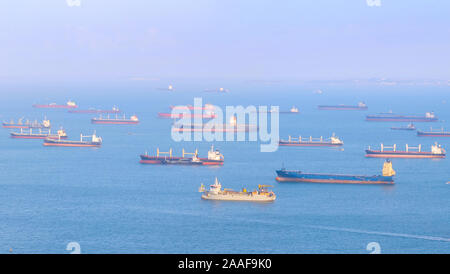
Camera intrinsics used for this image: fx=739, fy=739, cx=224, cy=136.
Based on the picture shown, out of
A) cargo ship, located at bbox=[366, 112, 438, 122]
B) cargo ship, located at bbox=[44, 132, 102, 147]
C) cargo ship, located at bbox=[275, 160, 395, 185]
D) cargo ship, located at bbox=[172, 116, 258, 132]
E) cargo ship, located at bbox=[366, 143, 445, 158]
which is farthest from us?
cargo ship, located at bbox=[366, 112, 438, 122]

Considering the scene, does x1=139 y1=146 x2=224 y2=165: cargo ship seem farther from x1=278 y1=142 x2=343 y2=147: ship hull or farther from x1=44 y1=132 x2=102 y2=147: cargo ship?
x1=278 y1=142 x2=343 y2=147: ship hull

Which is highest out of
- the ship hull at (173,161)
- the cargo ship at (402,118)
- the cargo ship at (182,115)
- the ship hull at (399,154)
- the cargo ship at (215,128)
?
the cargo ship at (182,115)

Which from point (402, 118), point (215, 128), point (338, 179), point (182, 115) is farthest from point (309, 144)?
point (182, 115)

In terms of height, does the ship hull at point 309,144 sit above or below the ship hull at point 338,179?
above

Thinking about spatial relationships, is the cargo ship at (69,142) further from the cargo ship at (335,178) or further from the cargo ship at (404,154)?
the cargo ship at (335,178)

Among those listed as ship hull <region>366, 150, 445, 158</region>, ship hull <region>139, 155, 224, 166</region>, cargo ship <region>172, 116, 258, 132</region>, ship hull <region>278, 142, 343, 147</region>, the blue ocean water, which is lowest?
the blue ocean water

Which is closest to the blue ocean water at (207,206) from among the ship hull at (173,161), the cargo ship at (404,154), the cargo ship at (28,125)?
the ship hull at (173,161)

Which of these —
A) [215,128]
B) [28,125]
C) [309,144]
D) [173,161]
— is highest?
[28,125]

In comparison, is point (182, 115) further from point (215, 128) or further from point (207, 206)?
point (207, 206)

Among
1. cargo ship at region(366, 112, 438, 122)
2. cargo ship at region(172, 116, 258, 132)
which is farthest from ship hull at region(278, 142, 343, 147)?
cargo ship at region(366, 112, 438, 122)
